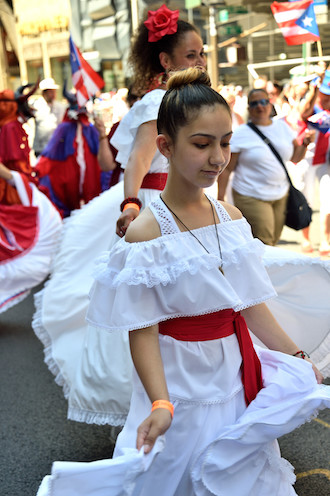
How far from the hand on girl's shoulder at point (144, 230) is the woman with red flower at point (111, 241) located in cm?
61

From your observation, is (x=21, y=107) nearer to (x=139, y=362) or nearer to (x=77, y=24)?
(x=139, y=362)

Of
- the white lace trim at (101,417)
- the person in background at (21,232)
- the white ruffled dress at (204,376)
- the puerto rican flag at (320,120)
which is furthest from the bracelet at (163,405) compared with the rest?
the puerto rican flag at (320,120)

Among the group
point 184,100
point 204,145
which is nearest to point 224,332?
point 204,145

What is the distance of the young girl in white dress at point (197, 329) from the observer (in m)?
1.86

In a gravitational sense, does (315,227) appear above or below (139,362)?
below

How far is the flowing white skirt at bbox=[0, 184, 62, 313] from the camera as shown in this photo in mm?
5195

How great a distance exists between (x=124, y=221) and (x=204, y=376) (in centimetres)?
85

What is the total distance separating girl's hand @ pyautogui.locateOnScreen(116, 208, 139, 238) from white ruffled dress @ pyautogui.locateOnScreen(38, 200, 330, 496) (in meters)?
0.54

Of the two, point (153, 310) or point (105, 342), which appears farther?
point (105, 342)

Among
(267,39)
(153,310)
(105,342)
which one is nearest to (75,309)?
(105,342)

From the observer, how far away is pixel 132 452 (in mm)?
1623

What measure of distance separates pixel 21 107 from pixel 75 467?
5.57m

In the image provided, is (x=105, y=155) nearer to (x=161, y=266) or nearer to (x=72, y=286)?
(x=72, y=286)

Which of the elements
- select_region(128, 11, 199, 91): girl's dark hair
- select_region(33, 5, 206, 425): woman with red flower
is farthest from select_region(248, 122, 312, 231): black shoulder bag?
select_region(128, 11, 199, 91): girl's dark hair
